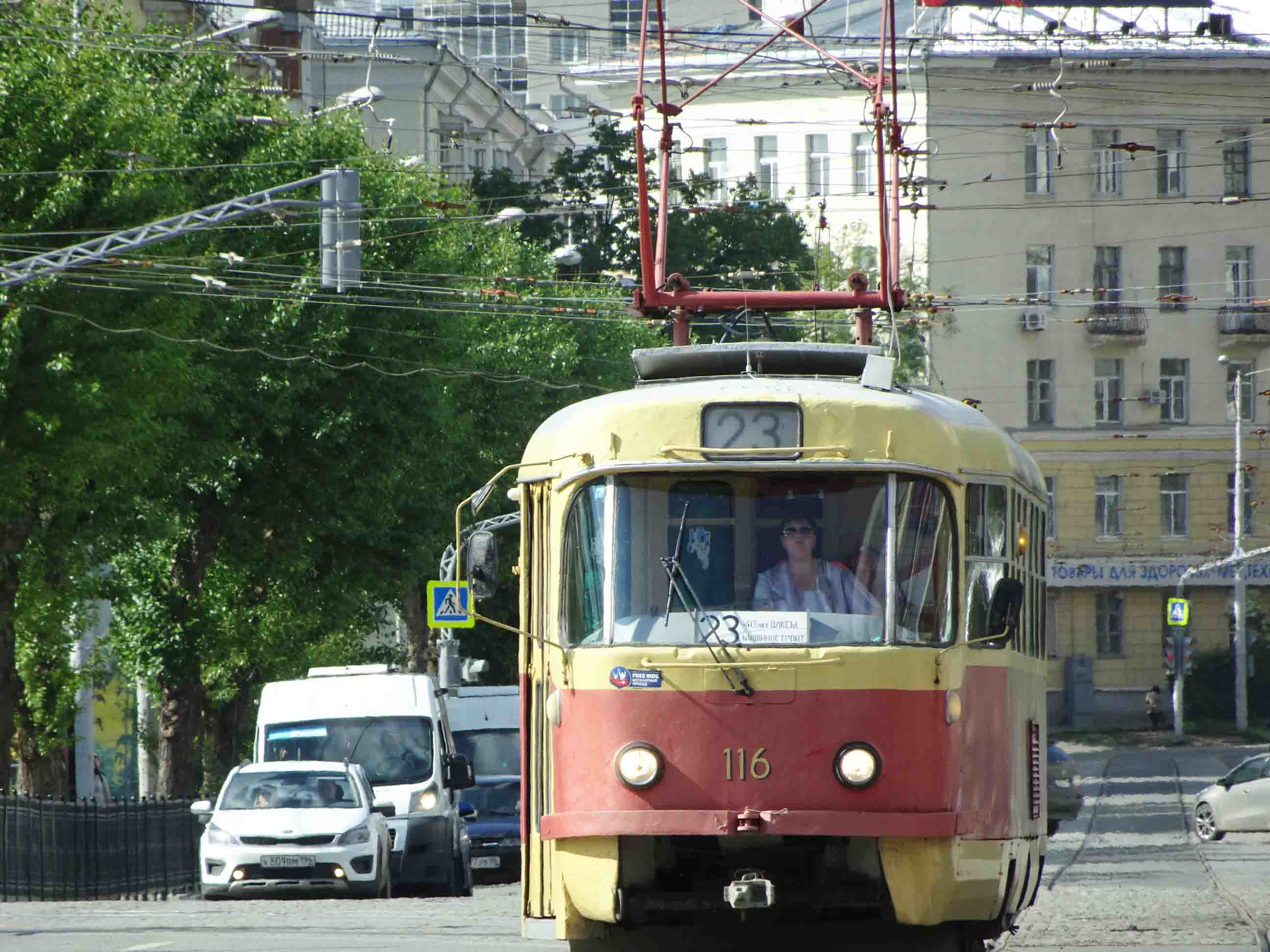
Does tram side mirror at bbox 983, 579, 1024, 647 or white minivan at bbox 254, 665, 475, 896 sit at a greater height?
tram side mirror at bbox 983, 579, 1024, 647

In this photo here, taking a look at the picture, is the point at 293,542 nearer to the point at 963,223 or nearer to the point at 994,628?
the point at 994,628

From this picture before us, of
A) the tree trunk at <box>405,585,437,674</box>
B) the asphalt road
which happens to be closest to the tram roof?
the asphalt road

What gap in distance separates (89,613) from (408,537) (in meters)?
6.77

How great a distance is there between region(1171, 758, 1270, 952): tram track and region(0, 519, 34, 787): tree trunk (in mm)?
12569

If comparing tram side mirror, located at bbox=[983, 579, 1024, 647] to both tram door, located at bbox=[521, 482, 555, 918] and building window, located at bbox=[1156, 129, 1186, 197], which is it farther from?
building window, located at bbox=[1156, 129, 1186, 197]

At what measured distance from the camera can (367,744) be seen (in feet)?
83.6

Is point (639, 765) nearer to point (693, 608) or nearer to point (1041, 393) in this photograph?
point (693, 608)

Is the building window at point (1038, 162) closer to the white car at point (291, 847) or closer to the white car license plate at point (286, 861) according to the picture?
the white car at point (291, 847)

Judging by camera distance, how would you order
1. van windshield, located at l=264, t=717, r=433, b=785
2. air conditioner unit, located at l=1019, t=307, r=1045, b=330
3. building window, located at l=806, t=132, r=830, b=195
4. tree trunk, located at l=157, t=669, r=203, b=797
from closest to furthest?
van windshield, located at l=264, t=717, r=433, b=785 → tree trunk, located at l=157, t=669, r=203, b=797 → air conditioner unit, located at l=1019, t=307, r=1045, b=330 → building window, located at l=806, t=132, r=830, b=195

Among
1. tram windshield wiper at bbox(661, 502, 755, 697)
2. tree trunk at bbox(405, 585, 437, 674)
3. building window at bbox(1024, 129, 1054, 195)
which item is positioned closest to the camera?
tram windshield wiper at bbox(661, 502, 755, 697)

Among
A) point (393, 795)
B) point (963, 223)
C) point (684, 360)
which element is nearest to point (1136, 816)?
point (393, 795)

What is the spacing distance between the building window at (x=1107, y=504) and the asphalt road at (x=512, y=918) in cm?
3751

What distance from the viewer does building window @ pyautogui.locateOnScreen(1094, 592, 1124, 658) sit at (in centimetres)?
6556

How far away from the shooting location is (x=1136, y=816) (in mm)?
35469
